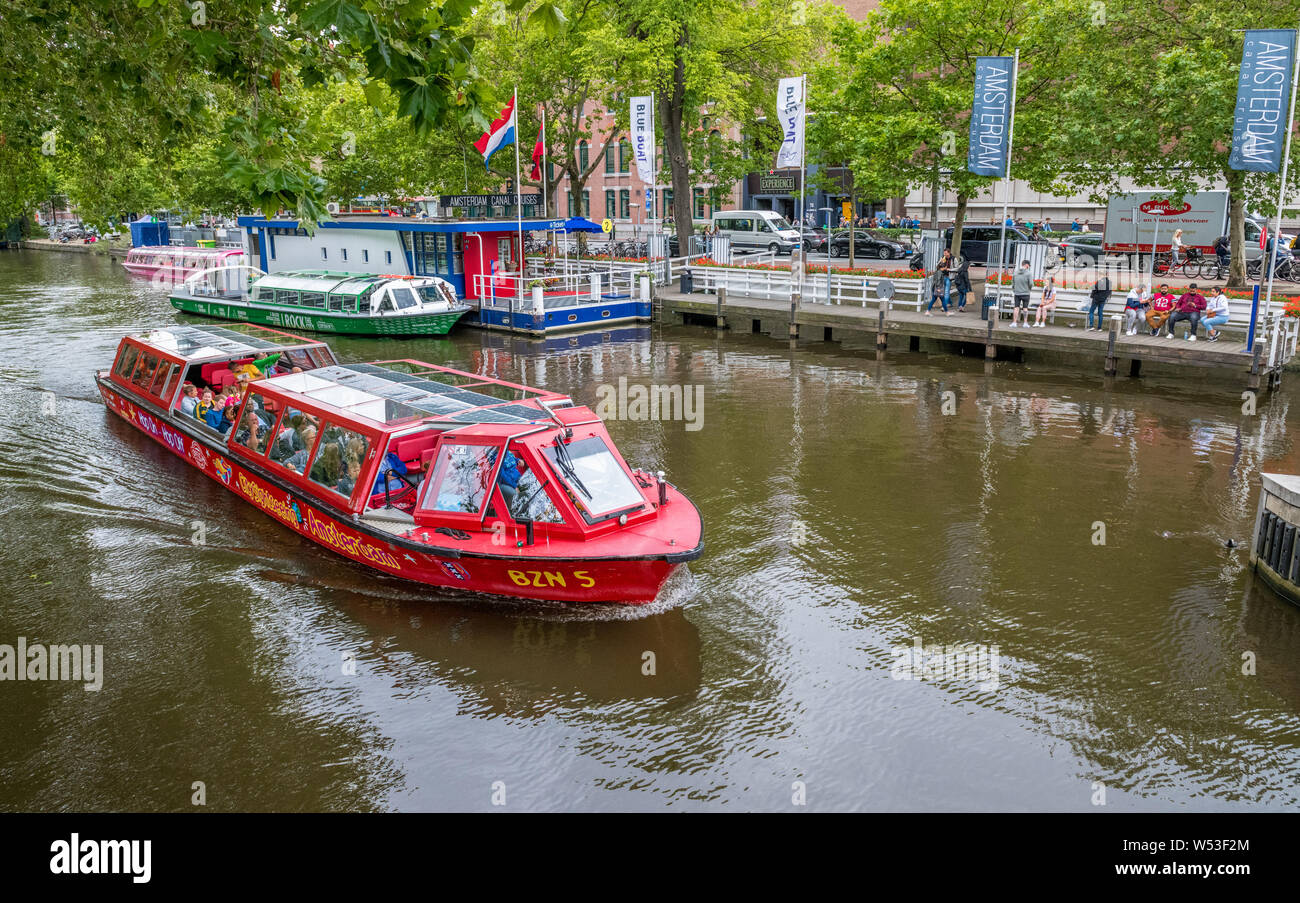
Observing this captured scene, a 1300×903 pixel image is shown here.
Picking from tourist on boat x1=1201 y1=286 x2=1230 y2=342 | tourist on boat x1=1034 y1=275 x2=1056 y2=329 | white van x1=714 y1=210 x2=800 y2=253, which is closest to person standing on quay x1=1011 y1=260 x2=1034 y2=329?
tourist on boat x1=1034 y1=275 x2=1056 y2=329

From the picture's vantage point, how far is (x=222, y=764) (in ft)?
29.6

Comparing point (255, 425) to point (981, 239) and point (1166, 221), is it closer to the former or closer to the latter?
point (981, 239)

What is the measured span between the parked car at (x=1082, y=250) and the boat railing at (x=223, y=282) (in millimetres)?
31314

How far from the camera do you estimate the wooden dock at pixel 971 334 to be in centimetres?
2378

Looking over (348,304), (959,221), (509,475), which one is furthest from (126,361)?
(959,221)

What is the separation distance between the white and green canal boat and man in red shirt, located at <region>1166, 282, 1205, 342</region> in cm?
2137

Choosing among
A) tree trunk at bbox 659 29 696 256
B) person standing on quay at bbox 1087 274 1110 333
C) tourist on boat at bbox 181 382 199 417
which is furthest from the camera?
tree trunk at bbox 659 29 696 256

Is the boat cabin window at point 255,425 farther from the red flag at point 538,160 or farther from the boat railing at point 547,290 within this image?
the red flag at point 538,160

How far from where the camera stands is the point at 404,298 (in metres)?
33.6

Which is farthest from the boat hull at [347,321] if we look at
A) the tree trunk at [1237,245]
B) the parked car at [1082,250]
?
the tree trunk at [1237,245]

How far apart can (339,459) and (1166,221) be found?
3684cm

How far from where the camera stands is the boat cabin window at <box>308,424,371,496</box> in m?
13.1

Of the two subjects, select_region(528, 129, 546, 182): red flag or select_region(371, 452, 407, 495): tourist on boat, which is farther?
select_region(528, 129, 546, 182): red flag

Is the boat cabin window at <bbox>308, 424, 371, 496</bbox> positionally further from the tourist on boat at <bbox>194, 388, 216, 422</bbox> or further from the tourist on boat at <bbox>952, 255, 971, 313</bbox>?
the tourist on boat at <bbox>952, 255, 971, 313</bbox>
